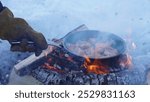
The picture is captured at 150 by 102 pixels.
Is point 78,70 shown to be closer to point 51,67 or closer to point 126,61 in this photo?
point 51,67

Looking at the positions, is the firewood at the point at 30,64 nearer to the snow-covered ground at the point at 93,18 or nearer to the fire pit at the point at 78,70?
the fire pit at the point at 78,70

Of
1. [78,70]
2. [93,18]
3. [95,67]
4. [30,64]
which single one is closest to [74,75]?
[78,70]

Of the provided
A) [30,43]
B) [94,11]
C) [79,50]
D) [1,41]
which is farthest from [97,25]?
[1,41]

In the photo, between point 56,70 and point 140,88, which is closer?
point 140,88

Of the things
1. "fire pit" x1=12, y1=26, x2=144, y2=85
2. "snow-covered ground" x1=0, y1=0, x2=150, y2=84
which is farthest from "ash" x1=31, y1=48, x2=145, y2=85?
"snow-covered ground" x1=0, y1=0, x2=150, y2=84

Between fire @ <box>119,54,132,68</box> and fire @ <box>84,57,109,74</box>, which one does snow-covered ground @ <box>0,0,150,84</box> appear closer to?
fire @ <box>119,54,132,68</box>

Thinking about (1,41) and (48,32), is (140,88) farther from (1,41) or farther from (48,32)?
(1,41)

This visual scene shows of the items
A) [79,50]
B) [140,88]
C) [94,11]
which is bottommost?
[140,88]
